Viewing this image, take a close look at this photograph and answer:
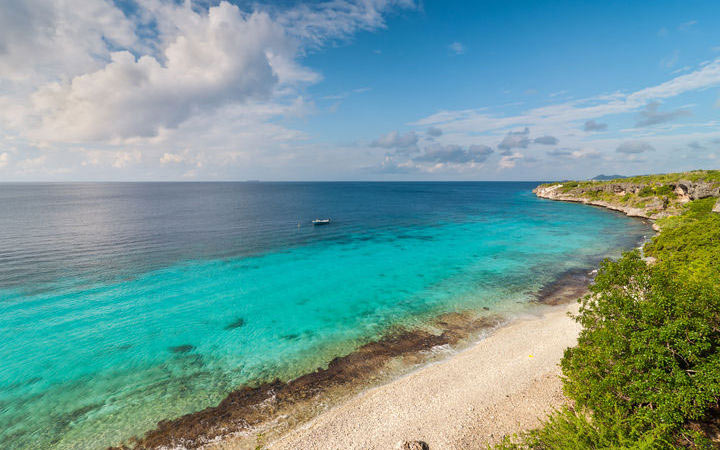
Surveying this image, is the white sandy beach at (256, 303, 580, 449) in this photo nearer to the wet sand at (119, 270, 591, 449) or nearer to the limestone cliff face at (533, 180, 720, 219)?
the wet sand at (119, 270, 591, 449)

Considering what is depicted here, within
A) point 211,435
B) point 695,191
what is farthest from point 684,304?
point 695,191

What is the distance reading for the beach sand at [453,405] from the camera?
47.5 feet

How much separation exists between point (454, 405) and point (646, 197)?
113844 mm

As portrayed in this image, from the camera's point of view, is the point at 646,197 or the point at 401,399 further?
the point at 646,197

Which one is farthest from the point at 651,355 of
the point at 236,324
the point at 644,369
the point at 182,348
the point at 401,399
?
the point at 182,348

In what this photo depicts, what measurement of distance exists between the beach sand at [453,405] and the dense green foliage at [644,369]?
1.98 m

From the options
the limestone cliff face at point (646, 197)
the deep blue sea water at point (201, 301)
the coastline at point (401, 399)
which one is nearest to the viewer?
the coastline at point (401, 399)

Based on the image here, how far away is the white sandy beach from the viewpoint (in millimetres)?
14492

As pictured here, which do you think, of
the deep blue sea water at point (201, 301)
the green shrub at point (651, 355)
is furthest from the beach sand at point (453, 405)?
the deep blue sea water at point (201, 301)

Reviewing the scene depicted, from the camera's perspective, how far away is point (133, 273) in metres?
41.2

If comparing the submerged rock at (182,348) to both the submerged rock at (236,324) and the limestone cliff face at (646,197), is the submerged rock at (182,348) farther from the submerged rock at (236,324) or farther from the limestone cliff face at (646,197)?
the limestone cliff face at (646,197)

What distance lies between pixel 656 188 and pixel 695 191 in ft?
70.5

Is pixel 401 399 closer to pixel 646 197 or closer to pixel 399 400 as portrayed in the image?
pixel 399 400

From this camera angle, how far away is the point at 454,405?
53.9ft
